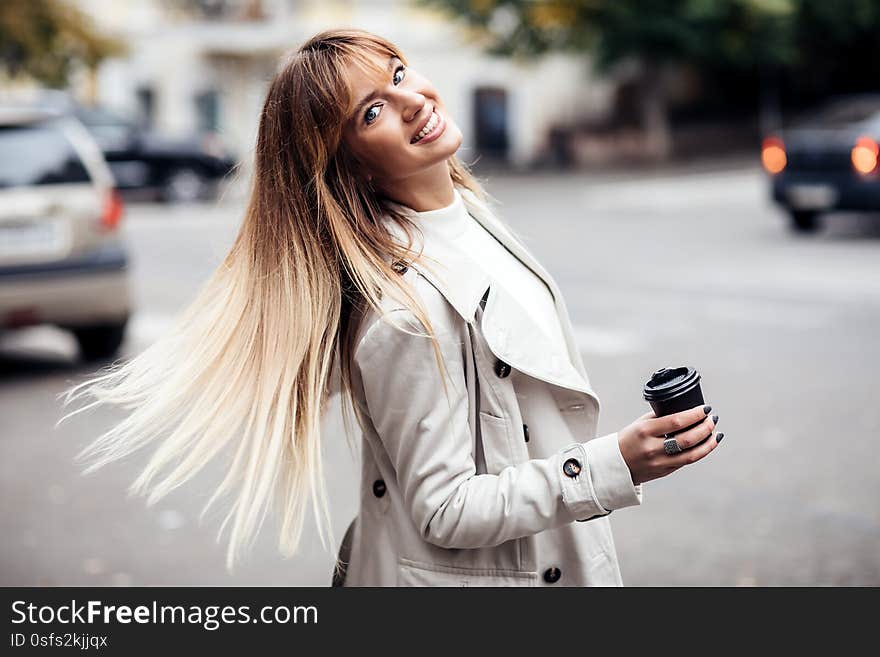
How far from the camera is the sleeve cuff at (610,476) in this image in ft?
6.35

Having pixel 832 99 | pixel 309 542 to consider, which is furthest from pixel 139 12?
pixel 309 542

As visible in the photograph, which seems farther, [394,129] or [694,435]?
[394,129]

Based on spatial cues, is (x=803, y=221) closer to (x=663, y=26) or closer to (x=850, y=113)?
(x=850, y=113)

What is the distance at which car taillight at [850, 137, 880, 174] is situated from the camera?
44.7 ft

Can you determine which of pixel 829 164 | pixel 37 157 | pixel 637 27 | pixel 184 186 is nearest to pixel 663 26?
pixel 637 27

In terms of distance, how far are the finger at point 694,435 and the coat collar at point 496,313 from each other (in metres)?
0.24

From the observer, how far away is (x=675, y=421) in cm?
188

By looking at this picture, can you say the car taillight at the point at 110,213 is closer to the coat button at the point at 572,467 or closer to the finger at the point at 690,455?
the coat button at the point at 572,467

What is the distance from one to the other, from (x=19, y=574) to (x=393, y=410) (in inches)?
128

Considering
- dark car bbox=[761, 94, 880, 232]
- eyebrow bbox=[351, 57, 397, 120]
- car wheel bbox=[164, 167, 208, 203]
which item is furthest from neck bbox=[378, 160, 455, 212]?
car wheel bbox=[164, 167, 208, 203]

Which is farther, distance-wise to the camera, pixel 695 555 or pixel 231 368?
pixel 695 555

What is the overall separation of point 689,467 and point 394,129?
4.18 metres

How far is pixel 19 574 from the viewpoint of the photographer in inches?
187

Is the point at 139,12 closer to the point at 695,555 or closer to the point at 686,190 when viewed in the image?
the point at 686,190
